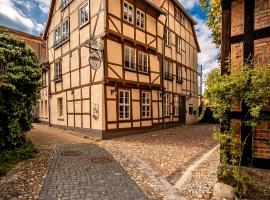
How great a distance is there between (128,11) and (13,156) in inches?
406

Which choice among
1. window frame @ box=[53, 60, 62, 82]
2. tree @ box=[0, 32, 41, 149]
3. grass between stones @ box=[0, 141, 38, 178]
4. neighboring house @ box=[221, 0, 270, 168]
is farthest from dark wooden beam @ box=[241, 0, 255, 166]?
window frame @ box=[53, 60, 62, 82]

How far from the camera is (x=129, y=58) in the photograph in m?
13.7

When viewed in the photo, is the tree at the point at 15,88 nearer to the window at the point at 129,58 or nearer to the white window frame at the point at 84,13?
the window at the point at 129,58

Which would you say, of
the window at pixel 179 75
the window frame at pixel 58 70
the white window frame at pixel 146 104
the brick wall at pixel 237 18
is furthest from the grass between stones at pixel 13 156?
the window at pixel 179 75

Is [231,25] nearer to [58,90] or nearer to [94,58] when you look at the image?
[94,58]

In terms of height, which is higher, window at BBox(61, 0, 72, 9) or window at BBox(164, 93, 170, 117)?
window at BBox(61, 0, 72, 9)

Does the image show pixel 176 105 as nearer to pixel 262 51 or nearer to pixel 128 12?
pixel 128 12

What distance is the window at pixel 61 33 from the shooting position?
15988mm

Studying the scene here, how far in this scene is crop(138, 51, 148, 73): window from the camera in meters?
14.6

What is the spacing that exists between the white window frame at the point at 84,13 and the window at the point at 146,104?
18.6 ft

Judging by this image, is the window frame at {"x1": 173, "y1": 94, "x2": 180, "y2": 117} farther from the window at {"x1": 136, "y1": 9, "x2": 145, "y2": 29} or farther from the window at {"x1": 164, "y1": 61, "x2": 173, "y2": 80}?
the window at {"x1": 136, "y1": 9, "x2": 145, "y2": 29}

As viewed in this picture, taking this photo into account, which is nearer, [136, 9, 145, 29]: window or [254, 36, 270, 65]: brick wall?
[254, 36, 270, 65]: brick wall

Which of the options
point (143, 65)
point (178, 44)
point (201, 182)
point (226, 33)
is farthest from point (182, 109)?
point (226, 33)

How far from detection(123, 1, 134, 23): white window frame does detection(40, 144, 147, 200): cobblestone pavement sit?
8.82 m
